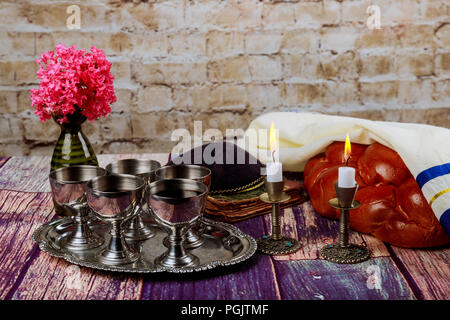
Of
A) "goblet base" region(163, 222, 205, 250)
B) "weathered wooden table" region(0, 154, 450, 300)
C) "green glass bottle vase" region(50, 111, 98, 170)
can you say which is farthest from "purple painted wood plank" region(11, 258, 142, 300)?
"green glass bottle vase" region(50, 111, 98, 170)

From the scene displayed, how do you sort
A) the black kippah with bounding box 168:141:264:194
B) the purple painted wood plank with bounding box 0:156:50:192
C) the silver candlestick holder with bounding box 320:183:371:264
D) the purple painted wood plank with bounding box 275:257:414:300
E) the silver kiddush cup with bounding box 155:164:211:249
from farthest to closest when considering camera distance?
the purple painted wood plank with bounding box 0:156:50:192 → the black kippah with bounding box 168:141:264:194 → the silver kiddush cup with bounding box 155:164:211:249 → the silver candlestick holder with bounding box 320:183:371:264 → the purple painted wood plank with bounding box 275:257:414:300

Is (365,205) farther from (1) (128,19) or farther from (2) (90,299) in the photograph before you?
(1) (128,19)

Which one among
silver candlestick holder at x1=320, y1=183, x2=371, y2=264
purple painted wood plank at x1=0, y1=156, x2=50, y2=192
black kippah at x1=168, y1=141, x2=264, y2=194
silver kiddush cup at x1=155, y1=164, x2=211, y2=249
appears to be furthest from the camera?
purple painted wood plank at x1=0, y1=156, x2=50, y2=192

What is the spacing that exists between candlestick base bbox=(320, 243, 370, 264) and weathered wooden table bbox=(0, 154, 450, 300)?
0.01 metres

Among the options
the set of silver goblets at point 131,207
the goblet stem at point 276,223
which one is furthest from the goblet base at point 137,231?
the goblet stem at point 276,223

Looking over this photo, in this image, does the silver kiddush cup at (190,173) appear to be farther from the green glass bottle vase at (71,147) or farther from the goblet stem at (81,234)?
the green glass bottle vase at (71,147)

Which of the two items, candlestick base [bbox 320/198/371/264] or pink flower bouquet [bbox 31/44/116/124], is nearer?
candlestick base [bbox 320/198/371/264]

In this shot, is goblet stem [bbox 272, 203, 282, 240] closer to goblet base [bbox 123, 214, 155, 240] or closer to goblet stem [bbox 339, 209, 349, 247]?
goblet stem [bbox 339, 209, 349, 247]

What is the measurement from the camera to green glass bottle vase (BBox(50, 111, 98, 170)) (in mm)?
1182

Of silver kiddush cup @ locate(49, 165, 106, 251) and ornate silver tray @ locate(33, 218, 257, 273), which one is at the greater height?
silver kiddush cup @ locate(49, 165, 106, 251)

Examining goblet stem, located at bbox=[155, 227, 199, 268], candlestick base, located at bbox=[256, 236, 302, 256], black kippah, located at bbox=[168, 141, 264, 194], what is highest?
black kippah, located at bbox=[168, 141, 264, 194]

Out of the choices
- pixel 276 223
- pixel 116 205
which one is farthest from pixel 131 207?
pixel 276 223
